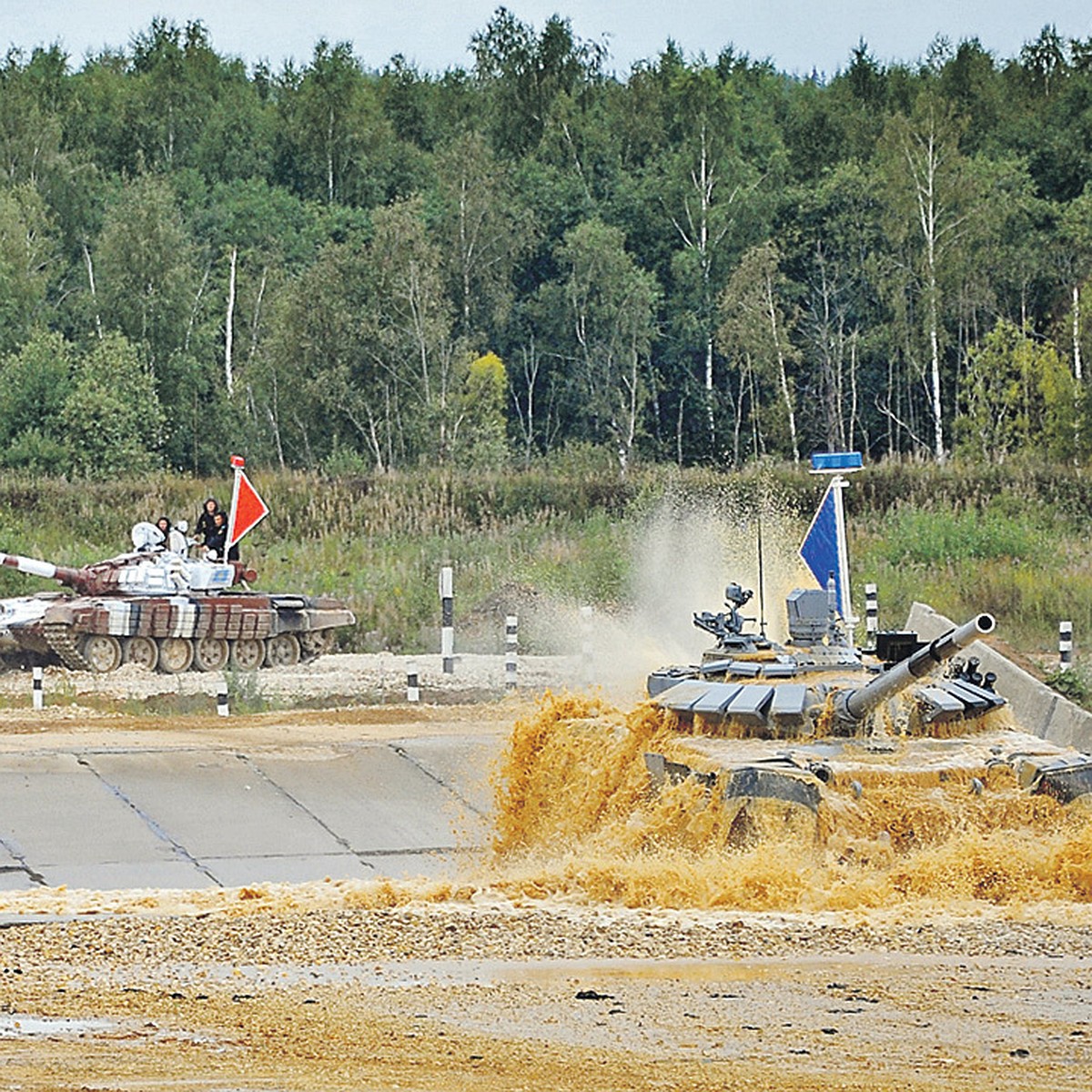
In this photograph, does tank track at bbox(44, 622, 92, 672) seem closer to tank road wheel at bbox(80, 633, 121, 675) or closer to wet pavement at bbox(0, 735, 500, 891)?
tank road wheel at bbox(80, 633, 121, 675)

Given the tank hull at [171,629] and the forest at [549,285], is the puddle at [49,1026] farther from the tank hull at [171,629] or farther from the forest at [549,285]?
the forest at [549,285]

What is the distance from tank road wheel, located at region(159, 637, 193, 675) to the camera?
24.0m

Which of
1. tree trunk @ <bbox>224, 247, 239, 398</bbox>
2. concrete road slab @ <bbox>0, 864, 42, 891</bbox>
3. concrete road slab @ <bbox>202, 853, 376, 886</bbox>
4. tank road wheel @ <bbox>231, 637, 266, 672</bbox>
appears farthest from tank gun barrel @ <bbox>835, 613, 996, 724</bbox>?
tree trunk @ <bbox>224, 247, 239, 398</bbox>

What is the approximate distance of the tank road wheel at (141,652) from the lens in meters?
23.8

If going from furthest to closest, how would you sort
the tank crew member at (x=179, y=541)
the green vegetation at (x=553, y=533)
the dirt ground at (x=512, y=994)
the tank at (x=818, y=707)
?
the green vegetation at (x=553, y=533), the tank crew member at (x=179, y=541), the tank at (x=818, y=707), the dirt ground at (x=512, y=994)

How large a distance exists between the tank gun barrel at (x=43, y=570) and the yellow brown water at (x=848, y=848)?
13153 millimetres

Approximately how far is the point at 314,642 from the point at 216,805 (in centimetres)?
1035

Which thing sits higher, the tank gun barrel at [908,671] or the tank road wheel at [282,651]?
the tank gun barrel at [908,671]

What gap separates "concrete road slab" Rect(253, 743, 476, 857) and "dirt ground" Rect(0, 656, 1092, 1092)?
8.35 ft

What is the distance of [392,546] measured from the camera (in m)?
30.1

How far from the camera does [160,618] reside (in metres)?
23.8

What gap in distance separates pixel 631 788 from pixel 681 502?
2091cm

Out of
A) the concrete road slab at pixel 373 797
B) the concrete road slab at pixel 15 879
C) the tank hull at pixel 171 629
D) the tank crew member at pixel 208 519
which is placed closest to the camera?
the concrete road slab at pixel 15 879

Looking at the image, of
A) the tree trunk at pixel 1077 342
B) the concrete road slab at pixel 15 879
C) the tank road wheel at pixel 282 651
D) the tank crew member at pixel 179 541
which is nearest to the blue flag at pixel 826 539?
the tank road wheel at pixel 282 651
